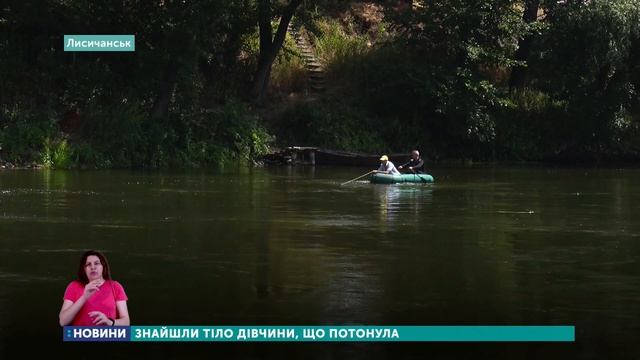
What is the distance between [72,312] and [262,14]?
44038 mm

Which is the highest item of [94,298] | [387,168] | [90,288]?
[387,168]

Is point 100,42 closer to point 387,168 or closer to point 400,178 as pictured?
point 387,168

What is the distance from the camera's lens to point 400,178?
41.5m

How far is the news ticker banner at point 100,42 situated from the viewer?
2063 inches

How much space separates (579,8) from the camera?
5925cm

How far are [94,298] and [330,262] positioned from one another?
8.24 meters

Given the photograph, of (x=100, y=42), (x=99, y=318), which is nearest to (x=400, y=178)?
(x=100, y=42)

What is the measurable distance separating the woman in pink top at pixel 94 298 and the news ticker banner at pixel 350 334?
1.08 metres

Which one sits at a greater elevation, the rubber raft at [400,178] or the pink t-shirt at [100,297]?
the rubber raft at [400,178]

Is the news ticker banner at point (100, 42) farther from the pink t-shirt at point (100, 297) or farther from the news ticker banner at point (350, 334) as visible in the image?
the pink t-shirt at point (100, 297)

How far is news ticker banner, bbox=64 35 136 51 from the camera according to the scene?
52.4 meters

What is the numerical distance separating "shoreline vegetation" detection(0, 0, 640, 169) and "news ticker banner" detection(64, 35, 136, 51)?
0.41 metres

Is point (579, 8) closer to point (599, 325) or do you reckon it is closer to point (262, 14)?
point (262, 14)

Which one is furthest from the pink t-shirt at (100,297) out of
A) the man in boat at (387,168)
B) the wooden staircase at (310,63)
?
the wooden staircase at (310,63)
